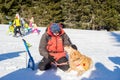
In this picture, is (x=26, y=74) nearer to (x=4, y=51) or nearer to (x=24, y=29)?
(x=4, y=51)

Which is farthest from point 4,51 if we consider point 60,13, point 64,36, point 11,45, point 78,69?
point 60,13

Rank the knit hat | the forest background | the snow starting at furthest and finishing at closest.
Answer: the forest background → the knit hat → the snow

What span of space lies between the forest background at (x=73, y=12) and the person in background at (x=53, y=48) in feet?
79.8

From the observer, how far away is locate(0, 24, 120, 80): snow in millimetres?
8352

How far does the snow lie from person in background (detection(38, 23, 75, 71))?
18cm

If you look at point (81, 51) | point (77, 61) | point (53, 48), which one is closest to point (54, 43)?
point (53, 48)

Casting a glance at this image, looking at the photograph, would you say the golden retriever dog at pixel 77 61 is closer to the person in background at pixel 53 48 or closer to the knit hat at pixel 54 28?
the person in background at pixel 53 48

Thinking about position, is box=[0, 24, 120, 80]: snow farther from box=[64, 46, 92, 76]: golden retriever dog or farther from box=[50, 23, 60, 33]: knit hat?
box=[50, 23, 60, 33]: knit hat

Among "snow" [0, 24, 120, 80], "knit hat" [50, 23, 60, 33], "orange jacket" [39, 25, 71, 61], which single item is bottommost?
"snow" [0, 24, 120, 80]

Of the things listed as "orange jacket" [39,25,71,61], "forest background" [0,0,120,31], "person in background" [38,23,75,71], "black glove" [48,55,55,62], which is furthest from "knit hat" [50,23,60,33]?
"forest background" [0,0,120,31]

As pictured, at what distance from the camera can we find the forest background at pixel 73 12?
33.4 meters

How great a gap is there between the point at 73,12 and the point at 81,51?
71.4ft

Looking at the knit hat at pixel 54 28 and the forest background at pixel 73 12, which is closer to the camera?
the knit hat at pixel 54 28

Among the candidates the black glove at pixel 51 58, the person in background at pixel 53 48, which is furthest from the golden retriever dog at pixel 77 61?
the black glove at pixel 51 58
